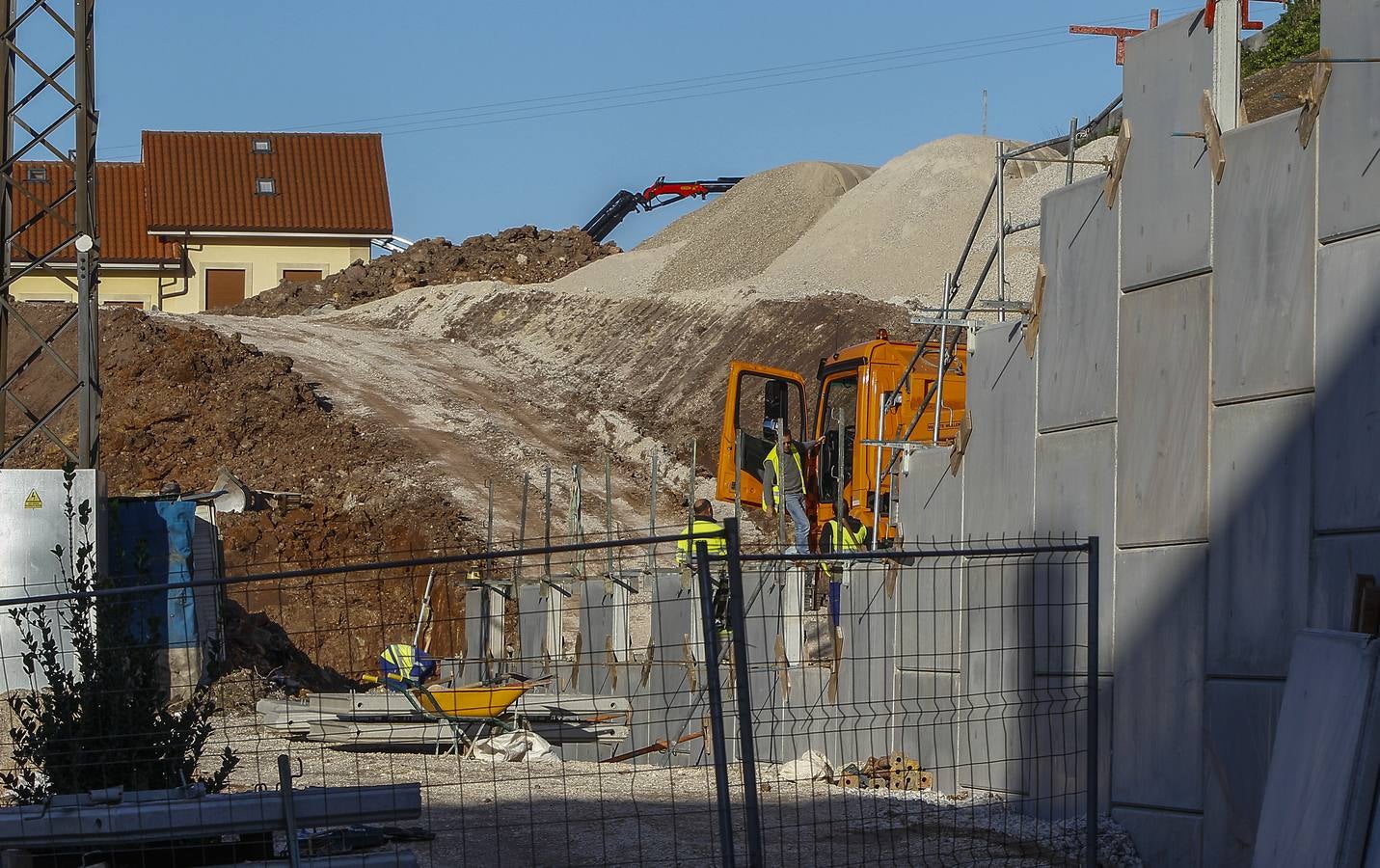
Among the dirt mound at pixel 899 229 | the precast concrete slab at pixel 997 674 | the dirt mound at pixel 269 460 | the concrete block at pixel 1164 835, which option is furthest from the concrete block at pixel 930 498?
the dirt mound at pixel 899 229

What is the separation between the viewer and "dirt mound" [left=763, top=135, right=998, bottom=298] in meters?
40.0

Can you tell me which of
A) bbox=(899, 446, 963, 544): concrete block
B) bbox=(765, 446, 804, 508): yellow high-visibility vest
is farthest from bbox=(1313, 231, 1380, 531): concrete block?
bbox=(765, 446, 804, 508): yellow high-visibility vest

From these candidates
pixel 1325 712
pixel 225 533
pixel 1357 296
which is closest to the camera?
pixel 1325 712

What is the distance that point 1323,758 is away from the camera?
244 inches

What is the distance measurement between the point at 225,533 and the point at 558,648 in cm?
956

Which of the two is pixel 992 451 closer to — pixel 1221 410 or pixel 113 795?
pixel 1221 410

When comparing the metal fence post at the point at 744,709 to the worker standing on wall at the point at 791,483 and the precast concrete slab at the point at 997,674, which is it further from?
the worker standing on wall at the point at 791,483

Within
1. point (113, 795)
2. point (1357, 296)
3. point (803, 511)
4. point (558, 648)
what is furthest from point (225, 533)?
point (1357, 296)

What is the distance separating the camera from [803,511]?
56.8 ft

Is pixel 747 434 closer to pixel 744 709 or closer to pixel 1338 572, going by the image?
pixel 1338 572

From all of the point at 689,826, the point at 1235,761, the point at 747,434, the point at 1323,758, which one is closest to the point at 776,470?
the point at 747,434

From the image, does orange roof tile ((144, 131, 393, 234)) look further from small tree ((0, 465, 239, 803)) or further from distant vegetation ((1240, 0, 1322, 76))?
small tree ((0, 465, 239, 803))

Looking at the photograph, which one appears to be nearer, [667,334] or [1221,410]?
[1221,410]

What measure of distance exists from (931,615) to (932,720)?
71 cm
